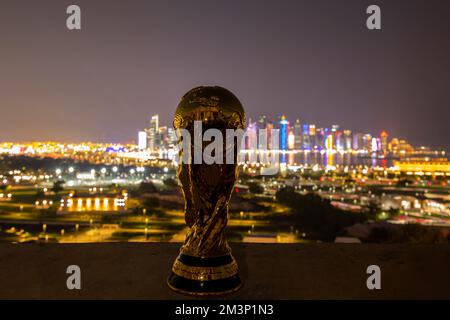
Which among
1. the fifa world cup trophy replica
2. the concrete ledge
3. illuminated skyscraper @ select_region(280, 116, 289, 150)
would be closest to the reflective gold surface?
the fifa world cup trophy replica

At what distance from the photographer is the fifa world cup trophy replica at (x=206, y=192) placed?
177 cm

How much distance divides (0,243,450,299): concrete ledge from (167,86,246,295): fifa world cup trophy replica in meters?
0.12

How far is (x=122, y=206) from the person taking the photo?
29328mm

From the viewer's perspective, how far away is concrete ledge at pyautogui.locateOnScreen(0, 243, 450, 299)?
6.40ft

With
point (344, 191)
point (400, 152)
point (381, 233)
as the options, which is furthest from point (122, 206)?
point (400, 152)

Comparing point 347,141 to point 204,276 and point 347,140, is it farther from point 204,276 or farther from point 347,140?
point 204,276

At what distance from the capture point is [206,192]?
1819 mm

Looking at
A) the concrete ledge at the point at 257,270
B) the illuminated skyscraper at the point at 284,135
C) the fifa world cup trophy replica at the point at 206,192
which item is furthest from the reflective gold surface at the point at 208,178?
the illuminated skyscraper at the point at 284,135

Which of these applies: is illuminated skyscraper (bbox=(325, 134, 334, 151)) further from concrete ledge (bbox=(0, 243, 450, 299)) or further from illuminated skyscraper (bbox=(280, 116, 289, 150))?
concrete ledge (bbox=(0, 243, 450, 299))

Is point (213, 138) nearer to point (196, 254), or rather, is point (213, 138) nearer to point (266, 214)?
point (196, 254)

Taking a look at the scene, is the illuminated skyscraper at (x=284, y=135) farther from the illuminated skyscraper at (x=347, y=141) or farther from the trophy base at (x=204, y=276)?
the trophy base at (x=204, y=276)

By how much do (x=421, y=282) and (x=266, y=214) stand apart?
24040mm
